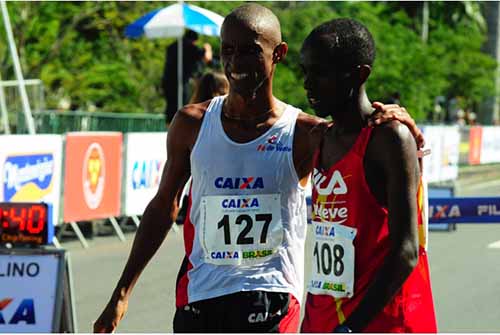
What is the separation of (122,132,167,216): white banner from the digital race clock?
668 cm

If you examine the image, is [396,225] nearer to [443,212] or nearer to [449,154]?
[443,212]

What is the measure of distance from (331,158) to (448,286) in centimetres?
716

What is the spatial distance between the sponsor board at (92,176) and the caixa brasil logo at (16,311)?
572 centimetres

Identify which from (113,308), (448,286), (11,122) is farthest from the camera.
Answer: (11,122)

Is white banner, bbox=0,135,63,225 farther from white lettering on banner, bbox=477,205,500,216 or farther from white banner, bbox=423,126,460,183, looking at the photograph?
white banner, bbox=423,126,460,183

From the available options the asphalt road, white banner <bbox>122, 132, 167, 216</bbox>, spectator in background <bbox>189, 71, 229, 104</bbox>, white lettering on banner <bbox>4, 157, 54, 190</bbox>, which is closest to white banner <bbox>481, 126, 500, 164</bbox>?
the asphalt road

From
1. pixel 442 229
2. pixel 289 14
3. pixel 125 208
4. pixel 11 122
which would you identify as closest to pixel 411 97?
pixel 289 14

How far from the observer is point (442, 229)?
1565cm

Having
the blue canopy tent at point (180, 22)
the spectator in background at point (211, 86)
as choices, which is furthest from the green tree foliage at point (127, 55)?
the spectator in background at point (211, 86)

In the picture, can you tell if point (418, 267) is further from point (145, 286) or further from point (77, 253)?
point (77, 253)

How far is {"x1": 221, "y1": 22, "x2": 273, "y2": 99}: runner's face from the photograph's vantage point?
435 centimetres

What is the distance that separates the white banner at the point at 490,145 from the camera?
31.0m

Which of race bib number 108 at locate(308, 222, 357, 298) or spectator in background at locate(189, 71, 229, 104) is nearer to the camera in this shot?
race bib number 108 at locate(308, 222, 357, 298)

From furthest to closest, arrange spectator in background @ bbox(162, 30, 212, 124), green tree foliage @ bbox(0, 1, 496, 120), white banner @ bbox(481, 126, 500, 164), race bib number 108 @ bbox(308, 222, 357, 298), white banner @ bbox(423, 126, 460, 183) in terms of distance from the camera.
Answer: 1. white banner @ bbox(481, 126, 500, 164)
2. green tree foliage @ bbox(0, 1, 496, 120)
3. white banner @ bbox(423, 126, 460, 183)
4. spectator in background @ bbox(162, 30, 212, 124)
5. race bib number 108 @ bbox(308, 222, 357, 298)
